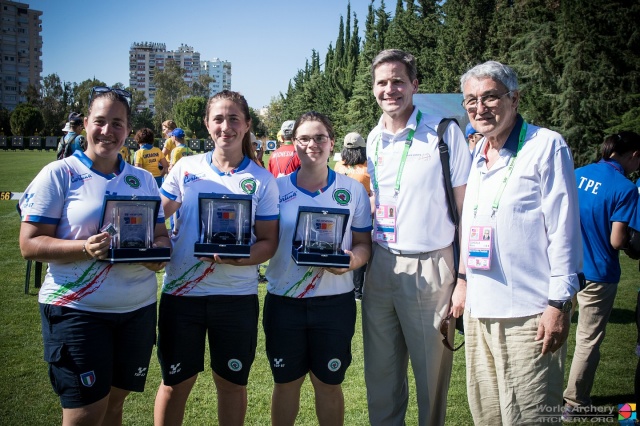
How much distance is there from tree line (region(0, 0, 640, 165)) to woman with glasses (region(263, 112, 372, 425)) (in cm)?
1373

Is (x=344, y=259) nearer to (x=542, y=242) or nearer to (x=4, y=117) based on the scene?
(x=542, y=242)

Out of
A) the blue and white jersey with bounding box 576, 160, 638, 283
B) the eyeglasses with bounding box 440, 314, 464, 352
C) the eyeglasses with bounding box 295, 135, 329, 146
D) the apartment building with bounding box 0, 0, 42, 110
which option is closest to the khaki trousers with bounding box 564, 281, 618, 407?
the blue and white jersey with bounding box 576, 160, 638, 283

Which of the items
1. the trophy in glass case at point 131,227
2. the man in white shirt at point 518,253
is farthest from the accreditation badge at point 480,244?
the trophy in glass case at point 131,227

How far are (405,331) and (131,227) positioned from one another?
1979 millimetres

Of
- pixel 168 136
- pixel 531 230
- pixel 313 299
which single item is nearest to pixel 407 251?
pixel 313 299

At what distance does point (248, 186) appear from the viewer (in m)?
3.31

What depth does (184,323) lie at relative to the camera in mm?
3191

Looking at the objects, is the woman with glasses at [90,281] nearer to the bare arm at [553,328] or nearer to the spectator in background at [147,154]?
the bare arm at [553,328]

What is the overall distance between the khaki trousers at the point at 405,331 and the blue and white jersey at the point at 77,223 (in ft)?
5.43

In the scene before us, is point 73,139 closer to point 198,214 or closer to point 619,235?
point 198,214

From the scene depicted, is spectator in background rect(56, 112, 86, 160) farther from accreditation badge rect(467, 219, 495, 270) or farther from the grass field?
accreditation badge rect(467, 219, 495, 270)

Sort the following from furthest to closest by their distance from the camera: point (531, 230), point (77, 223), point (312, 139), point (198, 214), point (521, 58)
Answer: point (521, 58)
point (312, 139)
point (198, 214)
point (77, 223)
point (531, 230)

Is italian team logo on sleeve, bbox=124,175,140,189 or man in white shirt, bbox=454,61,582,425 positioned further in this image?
italian team logo on sleeve, bbox=124,175,140,189

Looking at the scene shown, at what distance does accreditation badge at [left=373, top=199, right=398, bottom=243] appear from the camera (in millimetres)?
3355
